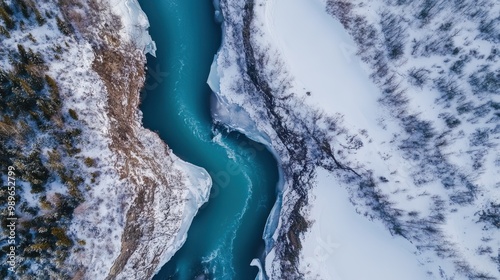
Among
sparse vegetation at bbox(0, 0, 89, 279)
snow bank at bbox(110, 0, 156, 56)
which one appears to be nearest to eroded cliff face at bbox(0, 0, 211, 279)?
sparse vegetation at bbox(0, 0, 89, 279)

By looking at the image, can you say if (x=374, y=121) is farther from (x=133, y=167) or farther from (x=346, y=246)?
(x=133, y=167)

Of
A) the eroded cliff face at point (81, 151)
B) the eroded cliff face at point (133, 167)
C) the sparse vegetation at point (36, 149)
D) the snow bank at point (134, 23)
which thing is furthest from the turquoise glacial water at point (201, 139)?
the sparse vegetation at point (36, 149)

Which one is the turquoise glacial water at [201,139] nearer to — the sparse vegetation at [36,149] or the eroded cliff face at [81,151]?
the eroded cliff face at [81,151]

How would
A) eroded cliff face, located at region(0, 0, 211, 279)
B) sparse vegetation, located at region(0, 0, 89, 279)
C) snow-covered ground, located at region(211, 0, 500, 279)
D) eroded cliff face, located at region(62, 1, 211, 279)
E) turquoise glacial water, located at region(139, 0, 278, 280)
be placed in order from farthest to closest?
1. turquoise glacial water, located at region(139, 0, 278, 280)
2. snow-covered ground, located at region(211, 0, 500, 279)
3. eroded cliff face, located at region(62, 1, 211, 279)
4. eroded cliff face, located at region(0, 0, 211, 279)
5. sparse vegetation, located at region(0, 0, 89, 279)

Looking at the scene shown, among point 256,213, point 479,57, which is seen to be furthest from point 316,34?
point 256,213

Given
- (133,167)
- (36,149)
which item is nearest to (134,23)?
(133,167)

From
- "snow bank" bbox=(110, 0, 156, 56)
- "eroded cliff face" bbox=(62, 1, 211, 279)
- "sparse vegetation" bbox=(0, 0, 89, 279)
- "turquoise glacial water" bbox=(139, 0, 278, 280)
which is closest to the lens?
"sparse vegetation" bbox=(0, 0, 89, 279)

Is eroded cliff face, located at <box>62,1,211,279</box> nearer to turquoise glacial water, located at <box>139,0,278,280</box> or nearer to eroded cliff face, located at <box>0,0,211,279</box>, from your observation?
eroded cliff face, located at <box>0,0,211,279</box>

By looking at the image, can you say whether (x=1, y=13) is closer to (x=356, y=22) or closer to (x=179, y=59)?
(x=179, y=59)

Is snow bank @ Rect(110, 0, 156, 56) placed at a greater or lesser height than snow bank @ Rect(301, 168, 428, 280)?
greater
